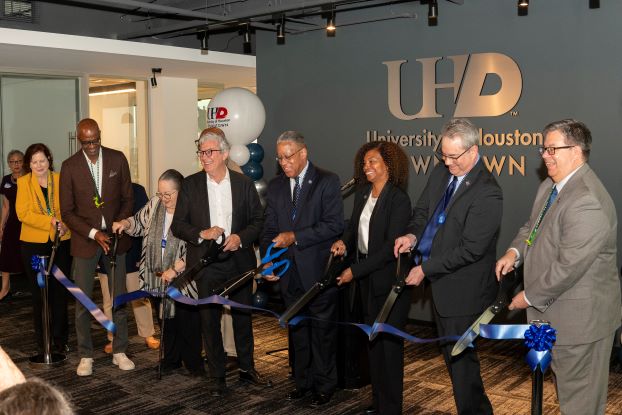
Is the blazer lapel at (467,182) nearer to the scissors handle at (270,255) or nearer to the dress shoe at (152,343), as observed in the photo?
the scissors handle at (270,255)

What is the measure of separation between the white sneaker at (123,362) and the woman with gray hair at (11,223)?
108 inches

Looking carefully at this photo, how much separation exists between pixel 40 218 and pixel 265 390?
224 centimetres

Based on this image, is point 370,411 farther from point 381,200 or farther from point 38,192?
point 38,192

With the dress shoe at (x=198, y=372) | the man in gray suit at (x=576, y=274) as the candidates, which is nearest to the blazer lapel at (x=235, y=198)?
the dress shoe at (x=198, y=372)

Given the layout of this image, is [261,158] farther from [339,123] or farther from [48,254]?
[48,254]

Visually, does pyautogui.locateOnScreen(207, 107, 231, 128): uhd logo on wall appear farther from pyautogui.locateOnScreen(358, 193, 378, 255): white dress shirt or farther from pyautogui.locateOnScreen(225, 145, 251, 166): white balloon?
pyautogui.locateOnScreen(358, 193, 378, 255): white dress shirt

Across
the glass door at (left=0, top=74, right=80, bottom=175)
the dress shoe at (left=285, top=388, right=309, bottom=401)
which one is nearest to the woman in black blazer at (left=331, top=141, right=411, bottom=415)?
the dress shoe at (left=285, top=388, right=309, bottom=401)

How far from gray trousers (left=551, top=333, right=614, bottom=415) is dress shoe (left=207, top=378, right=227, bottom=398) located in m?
2.43

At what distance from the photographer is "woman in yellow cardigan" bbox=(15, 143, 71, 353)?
18.9 ft

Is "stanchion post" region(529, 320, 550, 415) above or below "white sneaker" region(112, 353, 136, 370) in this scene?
above

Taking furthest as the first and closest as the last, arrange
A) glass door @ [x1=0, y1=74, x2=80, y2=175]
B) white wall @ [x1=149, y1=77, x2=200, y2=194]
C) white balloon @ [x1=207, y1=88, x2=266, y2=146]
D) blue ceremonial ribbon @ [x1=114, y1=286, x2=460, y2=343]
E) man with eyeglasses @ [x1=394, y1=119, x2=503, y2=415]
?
white wall @ [x1=149, y1=77, x2=200, y2=194] < glass door @ [x1=0, y1=74, x2=80, y2=175] < white balloon @ [x1=207, y1=88, x2=266, y2=146] < blue ceremonial ribbon @ [x1=114, y1=286, x2=460, y2=343] < man with eyeglasses @ [x1=394, y1=119, x2=503, y2=415]

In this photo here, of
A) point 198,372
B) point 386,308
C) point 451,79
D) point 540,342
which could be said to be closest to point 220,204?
point 198,372

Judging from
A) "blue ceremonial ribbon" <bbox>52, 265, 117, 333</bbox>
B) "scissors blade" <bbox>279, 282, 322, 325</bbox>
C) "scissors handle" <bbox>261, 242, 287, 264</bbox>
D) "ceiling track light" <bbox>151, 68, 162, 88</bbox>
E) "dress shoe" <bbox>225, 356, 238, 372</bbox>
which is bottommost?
"dress shoe" <bbox>225, 356, 238, 372</bbox>

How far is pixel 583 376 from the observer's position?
328 centimetres
